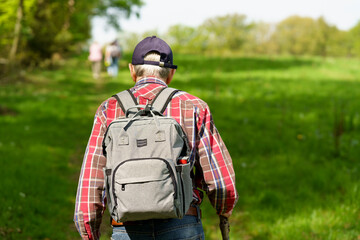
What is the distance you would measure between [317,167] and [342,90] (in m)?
8.40

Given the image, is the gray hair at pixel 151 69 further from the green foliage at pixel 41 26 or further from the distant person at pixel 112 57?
the distant person at pixel 112 57

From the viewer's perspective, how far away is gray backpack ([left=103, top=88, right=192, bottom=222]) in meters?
1.89

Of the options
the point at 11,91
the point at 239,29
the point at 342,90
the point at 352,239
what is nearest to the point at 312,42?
the point at 239,29

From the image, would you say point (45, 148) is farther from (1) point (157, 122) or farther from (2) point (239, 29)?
(2) point (239, 29)

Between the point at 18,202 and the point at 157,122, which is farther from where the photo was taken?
the point at 18,202

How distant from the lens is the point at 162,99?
2186 millimetres

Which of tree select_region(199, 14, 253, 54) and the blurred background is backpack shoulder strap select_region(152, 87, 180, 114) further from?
tree select_region(199, 14, 253, 54)

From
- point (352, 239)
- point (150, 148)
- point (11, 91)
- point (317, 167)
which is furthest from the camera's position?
point (11, 91)

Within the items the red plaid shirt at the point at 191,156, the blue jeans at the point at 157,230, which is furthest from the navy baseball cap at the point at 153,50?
the blue jeans at the point at 157,230

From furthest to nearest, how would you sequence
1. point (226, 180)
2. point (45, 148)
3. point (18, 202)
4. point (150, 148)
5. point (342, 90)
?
1. point (342, 90)
2. point (45, 148)
3. point (18, 202)
4. point (226, 180)
5. point (150, 148)

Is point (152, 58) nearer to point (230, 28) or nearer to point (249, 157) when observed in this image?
point (249, 157)

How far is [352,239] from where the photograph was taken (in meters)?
4.55

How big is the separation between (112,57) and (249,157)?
13.2 metres

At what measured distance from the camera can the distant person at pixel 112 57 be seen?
19062 millimetres
